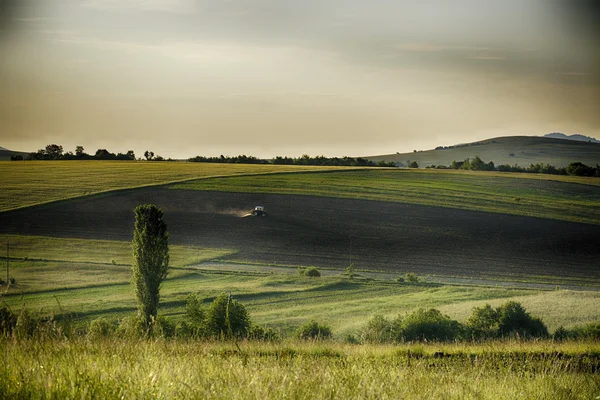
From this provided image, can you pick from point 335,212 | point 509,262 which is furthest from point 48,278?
point 509,262

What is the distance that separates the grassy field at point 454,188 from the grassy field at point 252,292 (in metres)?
14.8

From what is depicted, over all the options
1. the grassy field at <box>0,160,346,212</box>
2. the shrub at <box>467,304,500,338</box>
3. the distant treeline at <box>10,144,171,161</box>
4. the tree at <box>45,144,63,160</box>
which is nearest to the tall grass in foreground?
the shrub at <box>467,304,500,338</box>

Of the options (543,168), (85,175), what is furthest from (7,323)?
(543,168)

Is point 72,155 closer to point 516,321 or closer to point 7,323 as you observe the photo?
point 516,321

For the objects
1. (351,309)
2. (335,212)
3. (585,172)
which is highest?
(585,172)

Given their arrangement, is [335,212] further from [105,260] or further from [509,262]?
[105,260]

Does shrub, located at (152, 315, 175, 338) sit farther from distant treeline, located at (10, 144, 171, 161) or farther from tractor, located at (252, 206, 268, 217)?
distant treeline, located at (10, 144, 171, 161)

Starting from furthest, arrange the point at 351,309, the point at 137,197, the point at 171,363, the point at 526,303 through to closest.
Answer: the point at 137,197
the point at 351,309
the point at 526,303
the point at 171,363

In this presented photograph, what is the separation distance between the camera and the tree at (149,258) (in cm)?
3462

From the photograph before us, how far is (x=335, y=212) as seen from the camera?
2137 inches

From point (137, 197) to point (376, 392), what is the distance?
5144cm

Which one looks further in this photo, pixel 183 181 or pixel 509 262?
pixel 183 181

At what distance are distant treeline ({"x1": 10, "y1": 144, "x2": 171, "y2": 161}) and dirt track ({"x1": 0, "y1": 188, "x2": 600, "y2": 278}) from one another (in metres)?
10.0

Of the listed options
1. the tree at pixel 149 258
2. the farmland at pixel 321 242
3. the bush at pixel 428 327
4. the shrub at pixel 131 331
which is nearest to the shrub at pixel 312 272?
the farmland at pixel 321 242
